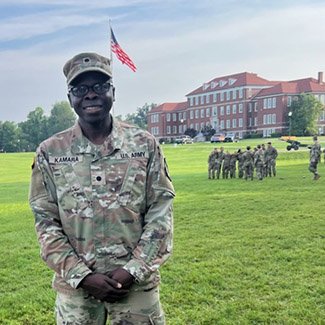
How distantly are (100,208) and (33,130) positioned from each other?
335ft

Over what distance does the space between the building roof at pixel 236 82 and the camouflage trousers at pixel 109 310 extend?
2961 inches

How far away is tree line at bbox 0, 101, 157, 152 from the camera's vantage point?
95.8 meters

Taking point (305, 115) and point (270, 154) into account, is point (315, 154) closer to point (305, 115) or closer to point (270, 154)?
point (270, 154)

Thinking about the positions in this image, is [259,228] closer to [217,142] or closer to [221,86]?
[217,142]

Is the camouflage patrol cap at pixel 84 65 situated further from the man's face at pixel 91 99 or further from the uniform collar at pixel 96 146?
the uniform collar at pixel 96 146

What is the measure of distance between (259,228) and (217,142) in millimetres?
54496

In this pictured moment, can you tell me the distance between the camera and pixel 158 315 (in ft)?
7.52

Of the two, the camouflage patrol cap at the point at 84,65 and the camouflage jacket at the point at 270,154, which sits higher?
the camouflage patrol cap at the point at 84,65

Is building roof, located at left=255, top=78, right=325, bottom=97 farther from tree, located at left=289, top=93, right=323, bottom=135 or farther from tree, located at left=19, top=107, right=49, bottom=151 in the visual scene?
tree, located at left=19, top=107, right=49, bottom=151

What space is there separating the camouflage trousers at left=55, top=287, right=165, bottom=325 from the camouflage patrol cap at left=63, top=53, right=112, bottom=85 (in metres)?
1.31

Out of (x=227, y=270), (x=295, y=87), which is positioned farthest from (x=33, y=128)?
(x=227, y=270)

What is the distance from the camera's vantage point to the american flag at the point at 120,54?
27.7m

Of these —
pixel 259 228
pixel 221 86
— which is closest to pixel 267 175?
pixel 259 228

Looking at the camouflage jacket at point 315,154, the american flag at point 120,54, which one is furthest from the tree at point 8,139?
the camouflage jacket at point 315,154
